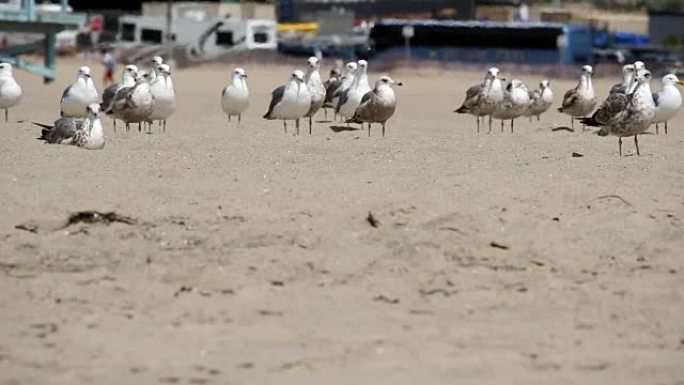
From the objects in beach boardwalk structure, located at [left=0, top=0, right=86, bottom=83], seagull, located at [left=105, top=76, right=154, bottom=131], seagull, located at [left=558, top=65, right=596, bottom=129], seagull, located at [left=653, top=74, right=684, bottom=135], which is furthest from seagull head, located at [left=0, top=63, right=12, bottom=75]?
seagull, located at [left=653, top=74, right=684, bottom=135]

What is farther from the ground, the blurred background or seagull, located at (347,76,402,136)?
seagull, located at (347,76,402,136)

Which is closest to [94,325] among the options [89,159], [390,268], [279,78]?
[390,268]

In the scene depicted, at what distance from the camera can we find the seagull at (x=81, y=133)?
49.7 feet

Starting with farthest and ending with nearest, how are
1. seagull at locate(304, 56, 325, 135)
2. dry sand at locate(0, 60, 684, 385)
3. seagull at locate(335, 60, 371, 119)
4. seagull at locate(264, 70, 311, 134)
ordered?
seagull at locate(335, 60, 371, 119)
seagull at locate(304, 56, 325, 135)
seagull at locate(264, 70, 311, 134)
dry sand at locate(0, 60, 684, 385)

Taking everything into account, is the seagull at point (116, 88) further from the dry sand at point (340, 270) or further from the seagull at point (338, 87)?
the dry sand at point (340, 270)

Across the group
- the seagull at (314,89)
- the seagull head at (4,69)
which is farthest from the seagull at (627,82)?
the seagull head at (4,69)

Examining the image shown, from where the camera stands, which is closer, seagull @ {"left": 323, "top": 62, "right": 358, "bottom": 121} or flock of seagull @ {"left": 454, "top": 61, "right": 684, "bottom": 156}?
flock of seagull @ {"left": 454, "top": 61, "right": 684, "bottom": 156}

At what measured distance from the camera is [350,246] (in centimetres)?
1042

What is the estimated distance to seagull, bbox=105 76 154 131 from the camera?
61.3ft

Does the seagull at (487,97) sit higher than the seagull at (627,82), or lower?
lower

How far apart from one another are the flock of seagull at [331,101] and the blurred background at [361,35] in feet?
63.1

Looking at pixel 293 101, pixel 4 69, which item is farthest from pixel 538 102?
pixel 4 69

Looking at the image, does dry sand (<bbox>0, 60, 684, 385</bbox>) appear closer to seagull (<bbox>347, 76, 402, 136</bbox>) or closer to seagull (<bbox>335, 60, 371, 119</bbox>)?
seagull (<bbox>347, 76, 402, 136</bbox>)

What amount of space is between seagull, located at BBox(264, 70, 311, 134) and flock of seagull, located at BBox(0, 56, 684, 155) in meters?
0.01
